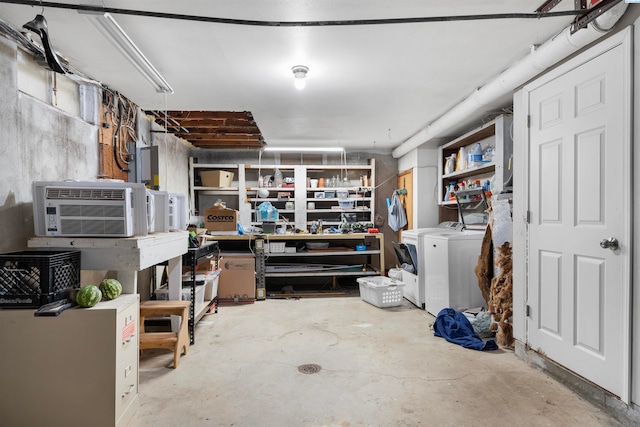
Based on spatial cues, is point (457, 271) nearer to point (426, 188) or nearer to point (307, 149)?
point (426, 188)

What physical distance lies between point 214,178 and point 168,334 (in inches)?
150

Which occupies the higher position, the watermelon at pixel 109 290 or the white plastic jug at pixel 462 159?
the white plastic jug at pixel 462 159

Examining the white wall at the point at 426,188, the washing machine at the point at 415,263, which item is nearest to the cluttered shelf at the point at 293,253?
the washing machine at the point at 415,263

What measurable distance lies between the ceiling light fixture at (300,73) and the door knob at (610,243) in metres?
2.53

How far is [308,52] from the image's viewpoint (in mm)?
→ 2654

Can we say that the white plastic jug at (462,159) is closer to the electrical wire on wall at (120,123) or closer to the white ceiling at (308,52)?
the white ceiling at (308,52)

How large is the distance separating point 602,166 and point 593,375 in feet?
4.45

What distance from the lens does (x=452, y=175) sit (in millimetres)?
4969

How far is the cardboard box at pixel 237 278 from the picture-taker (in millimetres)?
4867

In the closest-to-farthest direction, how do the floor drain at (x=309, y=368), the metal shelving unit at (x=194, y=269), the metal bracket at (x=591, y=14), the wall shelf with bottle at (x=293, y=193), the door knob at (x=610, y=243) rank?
the metal bracket at (x=591, y=14), the door knob at (x=610, y=243), the floor drain at (x=309, y=368), the metal shelving unit at (x=194, y=269), the wall shelf with bottle at (x=293, y=193)

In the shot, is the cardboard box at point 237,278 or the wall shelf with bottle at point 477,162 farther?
the cardboard box at point 237,278

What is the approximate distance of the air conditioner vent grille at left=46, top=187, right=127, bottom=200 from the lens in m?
2.09

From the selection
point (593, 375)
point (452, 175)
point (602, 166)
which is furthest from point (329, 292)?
point (602, 166)

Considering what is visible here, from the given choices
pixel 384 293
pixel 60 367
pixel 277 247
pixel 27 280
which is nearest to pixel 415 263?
pixel 384 293
